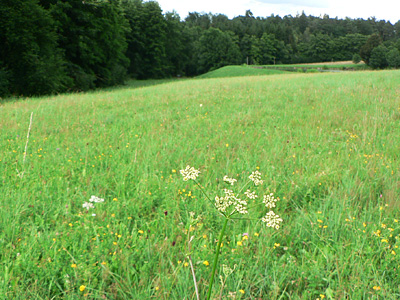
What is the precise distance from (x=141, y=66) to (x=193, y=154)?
2063 inches

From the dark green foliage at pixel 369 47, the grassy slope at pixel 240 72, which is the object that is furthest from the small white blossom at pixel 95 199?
the dark green foliage at pixel 369 47

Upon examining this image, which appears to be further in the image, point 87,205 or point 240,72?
point 240,72

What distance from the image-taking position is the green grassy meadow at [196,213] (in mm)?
1819

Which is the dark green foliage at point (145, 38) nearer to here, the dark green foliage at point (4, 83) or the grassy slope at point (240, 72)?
the grassy slope at point (240, 72)

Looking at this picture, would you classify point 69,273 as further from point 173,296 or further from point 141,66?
point 141,66

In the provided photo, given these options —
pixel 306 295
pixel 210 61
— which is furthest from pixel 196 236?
pixel 210 61

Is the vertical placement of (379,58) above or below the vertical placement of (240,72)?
above

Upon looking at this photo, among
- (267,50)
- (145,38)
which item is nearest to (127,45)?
(145,38)

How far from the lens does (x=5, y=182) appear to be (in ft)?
10.6

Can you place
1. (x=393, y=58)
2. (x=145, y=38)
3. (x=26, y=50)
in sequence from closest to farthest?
(x=26, y=50) → (x=145, y=38) → (x=393, y=58)

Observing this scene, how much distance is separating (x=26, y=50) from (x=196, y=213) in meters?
21.2

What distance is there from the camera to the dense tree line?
19.2 metres

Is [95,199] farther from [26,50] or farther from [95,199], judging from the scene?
[26,50]

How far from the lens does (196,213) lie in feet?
8.71
